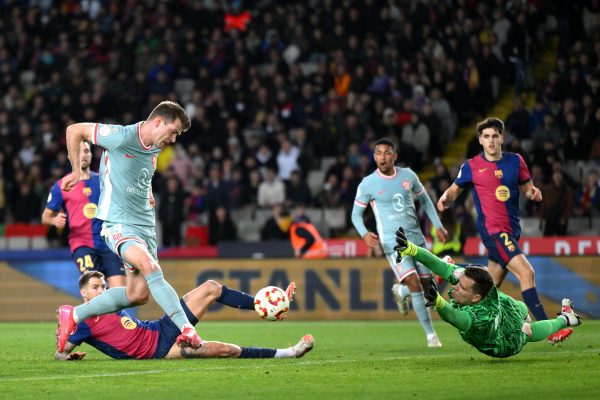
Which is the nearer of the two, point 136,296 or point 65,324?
point 136,296

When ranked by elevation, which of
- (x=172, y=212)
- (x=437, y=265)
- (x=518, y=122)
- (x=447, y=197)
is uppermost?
(x=518, y=122)

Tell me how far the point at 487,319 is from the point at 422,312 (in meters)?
3.71

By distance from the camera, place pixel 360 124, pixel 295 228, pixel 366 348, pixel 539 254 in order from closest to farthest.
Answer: pixel 366 348 → pixel 539 254 → pixel 295 228 → pixel 360 124

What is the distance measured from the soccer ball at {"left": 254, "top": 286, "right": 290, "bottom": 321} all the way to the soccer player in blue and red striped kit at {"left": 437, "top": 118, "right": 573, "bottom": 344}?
9.77ft

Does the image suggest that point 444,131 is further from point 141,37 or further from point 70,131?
point 70,131

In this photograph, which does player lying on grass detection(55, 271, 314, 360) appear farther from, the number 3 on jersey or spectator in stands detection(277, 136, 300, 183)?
spectator in stands detection(277, 136, 300, 183)

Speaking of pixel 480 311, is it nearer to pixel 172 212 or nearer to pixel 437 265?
pixel 437 265

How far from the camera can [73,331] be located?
10562 mm

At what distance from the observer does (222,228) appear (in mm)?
22094

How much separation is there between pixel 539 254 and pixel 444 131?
4.87 m

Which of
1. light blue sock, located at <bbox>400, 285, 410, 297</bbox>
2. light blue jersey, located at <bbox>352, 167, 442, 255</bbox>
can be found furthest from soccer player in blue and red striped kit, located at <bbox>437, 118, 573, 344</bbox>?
light blue sock, located at <bbox>400, 285, 410, 297</bbox>

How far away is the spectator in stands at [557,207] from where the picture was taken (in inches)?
791

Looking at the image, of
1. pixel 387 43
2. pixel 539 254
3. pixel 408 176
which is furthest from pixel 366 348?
pixel 387 43

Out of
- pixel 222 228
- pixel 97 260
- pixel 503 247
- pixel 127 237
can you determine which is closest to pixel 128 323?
pixel 127 237
